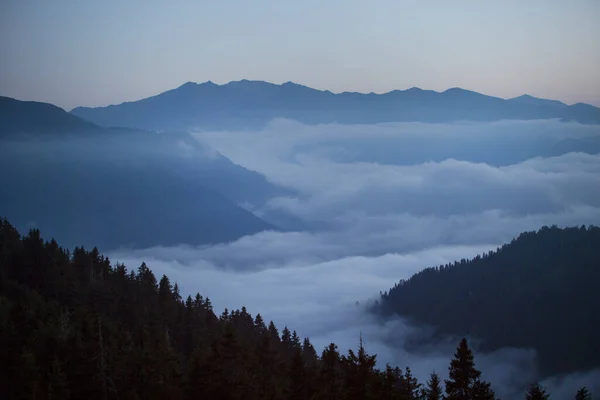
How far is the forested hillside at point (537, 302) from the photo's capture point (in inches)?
6225

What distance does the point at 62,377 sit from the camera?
31.7 m

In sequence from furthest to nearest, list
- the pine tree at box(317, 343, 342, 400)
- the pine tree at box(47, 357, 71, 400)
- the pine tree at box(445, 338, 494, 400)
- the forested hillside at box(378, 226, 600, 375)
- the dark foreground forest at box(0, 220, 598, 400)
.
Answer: the forested hillside at box(378, 226, 600, 375), the pine tree at box(317, 343, 342, 400), the pine tree at box(47, 357, 71, 400), the dark foreground forest at box(0, 220, 598, 400), the pine tree at box(445, 338, 494, 400)

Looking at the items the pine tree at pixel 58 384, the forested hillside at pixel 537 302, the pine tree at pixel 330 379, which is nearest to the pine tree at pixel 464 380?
the pine tree at pixel 330 379

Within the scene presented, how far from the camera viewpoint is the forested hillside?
158125 millimetres

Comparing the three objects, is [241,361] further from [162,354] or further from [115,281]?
[115,281]

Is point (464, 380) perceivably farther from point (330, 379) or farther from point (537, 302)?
point (537, 302)

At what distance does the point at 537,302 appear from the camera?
172 metres

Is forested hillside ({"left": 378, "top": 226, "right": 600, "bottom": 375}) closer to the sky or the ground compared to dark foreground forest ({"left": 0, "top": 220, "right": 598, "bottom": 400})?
closer to the sky

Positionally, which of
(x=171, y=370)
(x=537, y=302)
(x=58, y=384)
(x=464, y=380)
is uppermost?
(x=537, y=302)

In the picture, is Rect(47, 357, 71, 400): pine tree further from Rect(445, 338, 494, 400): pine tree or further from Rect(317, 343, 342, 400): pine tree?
Rect(445, 338, 494, 400): pine tree

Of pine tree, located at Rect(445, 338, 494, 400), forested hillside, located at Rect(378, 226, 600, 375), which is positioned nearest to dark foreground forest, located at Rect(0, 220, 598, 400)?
pine tree, located at Rect(445, 338, 494, 400)

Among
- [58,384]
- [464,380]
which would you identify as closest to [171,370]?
[58,384]

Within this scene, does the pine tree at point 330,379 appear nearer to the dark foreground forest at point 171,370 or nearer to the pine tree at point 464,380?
the dark foreground forest at point 171,370

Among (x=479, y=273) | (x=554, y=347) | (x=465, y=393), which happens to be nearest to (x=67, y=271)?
(x=465, y=393)
